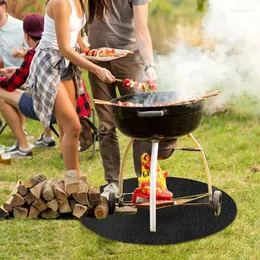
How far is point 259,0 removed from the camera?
7.39 meters

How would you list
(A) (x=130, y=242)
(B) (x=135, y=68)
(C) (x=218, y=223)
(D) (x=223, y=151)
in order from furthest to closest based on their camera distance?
(D) (x=223, y=151)
(B) (x=135, y=68)
(C) (x=218, y=223)
(A) (x=130, y=242)

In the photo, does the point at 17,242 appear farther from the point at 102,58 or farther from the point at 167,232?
the point at 102,58

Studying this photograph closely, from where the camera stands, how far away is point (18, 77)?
5.86m

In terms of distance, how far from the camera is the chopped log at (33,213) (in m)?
4.17

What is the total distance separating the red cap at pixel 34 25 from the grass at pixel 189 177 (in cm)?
→ 124

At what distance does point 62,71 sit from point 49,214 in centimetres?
102

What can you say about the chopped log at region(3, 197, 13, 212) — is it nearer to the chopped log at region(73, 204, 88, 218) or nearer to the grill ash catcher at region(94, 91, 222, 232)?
the chopped log at region(73, 204, 88, 218)

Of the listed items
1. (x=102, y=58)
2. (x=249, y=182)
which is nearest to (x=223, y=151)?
(x=249, y=182)

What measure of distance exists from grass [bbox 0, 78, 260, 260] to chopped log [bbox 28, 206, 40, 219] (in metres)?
0.07

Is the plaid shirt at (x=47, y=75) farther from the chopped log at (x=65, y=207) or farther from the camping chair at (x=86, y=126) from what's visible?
the camping chair at (x=86, y=126)

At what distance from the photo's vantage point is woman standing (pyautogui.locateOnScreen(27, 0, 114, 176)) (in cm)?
407

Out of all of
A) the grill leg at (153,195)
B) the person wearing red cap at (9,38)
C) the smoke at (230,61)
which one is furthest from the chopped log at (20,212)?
the smoke at (230,61)

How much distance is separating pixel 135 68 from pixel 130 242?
1419 millimetres

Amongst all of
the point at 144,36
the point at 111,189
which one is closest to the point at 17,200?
the point at 111,189
